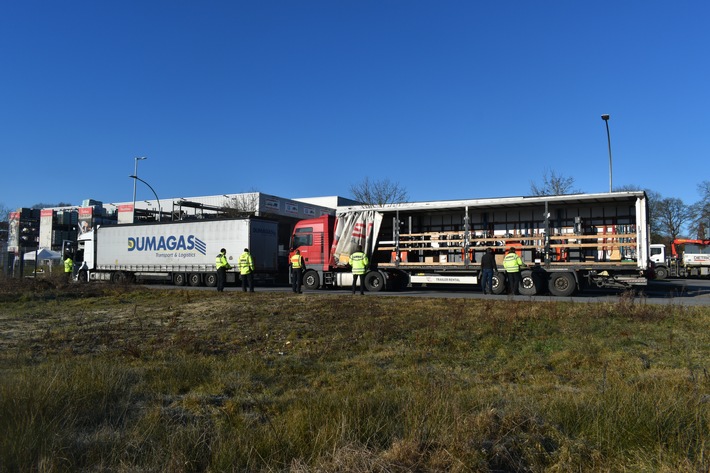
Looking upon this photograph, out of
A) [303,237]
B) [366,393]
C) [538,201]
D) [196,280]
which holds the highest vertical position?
[538,201]

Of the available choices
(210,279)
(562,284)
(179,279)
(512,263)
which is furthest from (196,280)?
(562,284)

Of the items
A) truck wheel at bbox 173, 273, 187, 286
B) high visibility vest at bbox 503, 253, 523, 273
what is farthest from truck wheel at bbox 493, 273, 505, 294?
truck wheel at bbox 173, 273, 187, 286

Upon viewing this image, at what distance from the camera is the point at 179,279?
30375 millimetres

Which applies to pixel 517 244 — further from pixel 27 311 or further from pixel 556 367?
pixel 27 311

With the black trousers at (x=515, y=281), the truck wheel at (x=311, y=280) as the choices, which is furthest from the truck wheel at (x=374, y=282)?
the black trousers at (x=515, y=281)

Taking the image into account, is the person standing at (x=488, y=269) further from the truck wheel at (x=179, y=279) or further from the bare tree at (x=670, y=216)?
the bare tree at (x=670, y=216)

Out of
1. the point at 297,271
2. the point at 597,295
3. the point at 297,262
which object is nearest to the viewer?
the point at 597,295

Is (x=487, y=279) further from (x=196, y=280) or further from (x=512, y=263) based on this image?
(x=196, y=280)

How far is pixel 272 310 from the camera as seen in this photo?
1338 cm

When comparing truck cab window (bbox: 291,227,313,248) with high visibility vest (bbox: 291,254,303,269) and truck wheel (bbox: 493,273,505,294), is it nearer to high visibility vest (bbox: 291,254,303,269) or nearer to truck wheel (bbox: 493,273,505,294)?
high visibility vest (bbox: 291,254,303,269)

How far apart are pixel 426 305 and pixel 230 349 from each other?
659 cm

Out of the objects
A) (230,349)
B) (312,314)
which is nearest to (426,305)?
(312,314)

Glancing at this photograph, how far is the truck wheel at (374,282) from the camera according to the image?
2183 cm

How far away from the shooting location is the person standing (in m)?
18.3
